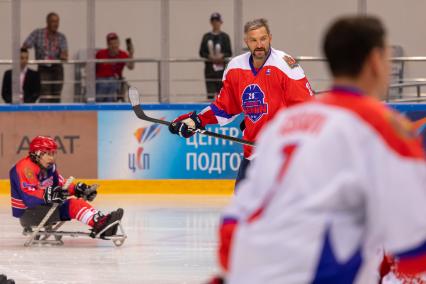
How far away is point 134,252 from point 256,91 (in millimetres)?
2070

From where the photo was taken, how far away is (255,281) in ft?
7.53

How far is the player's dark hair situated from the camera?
2.24m

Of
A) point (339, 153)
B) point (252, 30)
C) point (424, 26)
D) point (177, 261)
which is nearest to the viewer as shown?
point (339, 153)

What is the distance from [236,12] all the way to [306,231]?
11307mm

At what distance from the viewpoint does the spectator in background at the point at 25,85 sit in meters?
13.6

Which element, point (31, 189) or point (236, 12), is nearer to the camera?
point (31, 189)

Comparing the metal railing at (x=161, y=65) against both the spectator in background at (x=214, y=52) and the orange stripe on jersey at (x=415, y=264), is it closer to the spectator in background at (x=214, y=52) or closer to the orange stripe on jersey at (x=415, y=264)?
the spectator in background at (x=214, y=52)

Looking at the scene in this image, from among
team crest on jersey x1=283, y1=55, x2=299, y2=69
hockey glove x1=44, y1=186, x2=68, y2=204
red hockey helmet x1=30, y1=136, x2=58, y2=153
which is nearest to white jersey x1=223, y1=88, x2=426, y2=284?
team crest on jersey x1=283, y1=55, x2=299, y2=69

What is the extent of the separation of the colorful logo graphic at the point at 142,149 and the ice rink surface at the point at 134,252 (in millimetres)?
1502

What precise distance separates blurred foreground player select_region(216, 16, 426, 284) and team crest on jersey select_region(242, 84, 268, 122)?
4.22m

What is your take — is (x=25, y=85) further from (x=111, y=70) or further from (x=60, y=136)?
(x=111, y=70)

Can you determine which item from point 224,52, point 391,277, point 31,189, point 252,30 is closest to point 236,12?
point 224,52

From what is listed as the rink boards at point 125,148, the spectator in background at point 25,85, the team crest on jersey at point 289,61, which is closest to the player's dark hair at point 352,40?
the team crest on jersey at point 289,61

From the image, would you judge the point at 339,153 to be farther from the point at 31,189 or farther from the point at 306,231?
the point at 31,189
